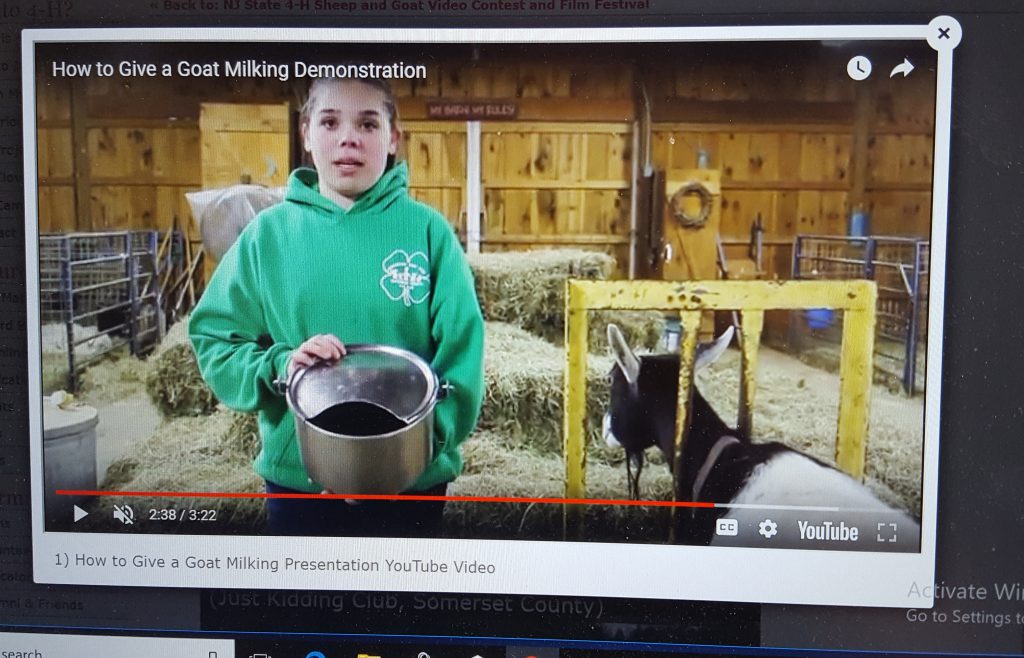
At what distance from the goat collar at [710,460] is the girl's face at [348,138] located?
2.11 feet

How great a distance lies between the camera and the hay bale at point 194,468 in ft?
3.77

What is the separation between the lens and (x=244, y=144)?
1.12 metres

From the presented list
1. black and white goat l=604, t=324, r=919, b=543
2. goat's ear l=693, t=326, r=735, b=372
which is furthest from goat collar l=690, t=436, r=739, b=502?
goat's ear l=693, t=326, r=735, b=372

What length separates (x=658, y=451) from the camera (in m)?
1.14

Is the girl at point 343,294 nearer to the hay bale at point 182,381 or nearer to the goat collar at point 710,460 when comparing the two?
the hay bale at point 182,381

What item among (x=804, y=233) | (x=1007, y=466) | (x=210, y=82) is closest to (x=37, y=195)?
(x=210, y=82)

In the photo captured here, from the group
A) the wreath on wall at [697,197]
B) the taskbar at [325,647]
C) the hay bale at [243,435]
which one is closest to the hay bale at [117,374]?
the hay bale at [243,435]

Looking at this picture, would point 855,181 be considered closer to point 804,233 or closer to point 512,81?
point 804,233

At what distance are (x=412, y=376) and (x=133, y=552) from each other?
0.51 m

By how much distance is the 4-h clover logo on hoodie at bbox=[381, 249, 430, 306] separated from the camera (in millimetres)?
1119

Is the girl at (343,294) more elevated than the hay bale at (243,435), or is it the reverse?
the girl at (343,294)

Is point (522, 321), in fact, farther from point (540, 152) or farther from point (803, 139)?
point (803, 139)

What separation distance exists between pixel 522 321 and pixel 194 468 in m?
0.54

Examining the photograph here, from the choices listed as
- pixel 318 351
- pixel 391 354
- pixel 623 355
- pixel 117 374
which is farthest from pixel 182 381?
pixel 623 355
